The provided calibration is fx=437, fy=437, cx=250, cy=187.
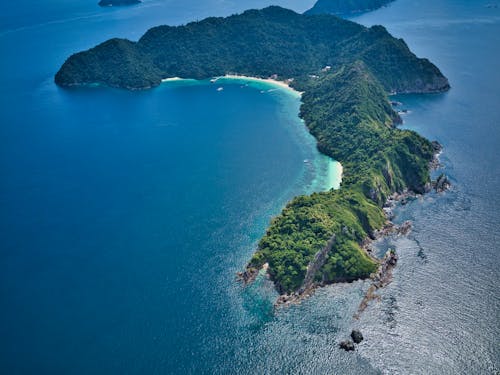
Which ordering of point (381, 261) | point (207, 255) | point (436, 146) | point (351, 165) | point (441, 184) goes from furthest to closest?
point (436, 146)
point (351, 165)
point (441, 184)
point (207, 255)
point (381, 261)

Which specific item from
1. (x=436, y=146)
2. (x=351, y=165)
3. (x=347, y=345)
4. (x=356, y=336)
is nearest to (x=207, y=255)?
(x=347, y=345)

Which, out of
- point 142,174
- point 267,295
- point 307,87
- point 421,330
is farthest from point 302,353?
point 307,87

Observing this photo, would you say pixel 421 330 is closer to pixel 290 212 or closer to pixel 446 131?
pixel 290 212

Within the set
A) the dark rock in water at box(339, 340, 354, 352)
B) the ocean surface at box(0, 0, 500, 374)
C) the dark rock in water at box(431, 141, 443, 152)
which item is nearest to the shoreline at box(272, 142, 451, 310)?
the ocean surface at box(0, 0, 500, 374)

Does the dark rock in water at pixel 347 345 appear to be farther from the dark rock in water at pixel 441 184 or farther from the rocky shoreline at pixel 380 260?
the dark rock in water at pixel 441 184

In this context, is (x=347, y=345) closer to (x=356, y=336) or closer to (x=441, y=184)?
(x=356, y=336)

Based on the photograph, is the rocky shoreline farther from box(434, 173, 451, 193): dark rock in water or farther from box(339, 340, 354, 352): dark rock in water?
box(339, 340, 354, 352): dark rock in water
